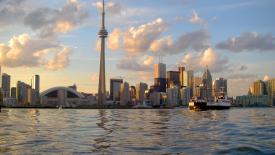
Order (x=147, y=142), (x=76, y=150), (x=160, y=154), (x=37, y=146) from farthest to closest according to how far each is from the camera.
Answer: (x=147, y=142) < (x=37, y=146) < (x=76, y=150) < (x=160, y=154)

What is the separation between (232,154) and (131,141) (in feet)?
39.5

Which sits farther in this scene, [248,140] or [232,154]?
[248,140]

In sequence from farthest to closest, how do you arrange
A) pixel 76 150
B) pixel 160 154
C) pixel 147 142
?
pixel 147 142 < pixel 76 150 < pixel 160 154

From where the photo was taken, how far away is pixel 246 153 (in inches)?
1246

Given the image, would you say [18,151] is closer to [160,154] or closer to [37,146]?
[37,146]

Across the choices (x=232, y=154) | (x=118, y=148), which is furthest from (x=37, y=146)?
(x=232, y=154)

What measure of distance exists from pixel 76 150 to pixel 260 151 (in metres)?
15.4

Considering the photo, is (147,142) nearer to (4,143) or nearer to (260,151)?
(260,151)

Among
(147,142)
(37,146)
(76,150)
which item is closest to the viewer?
(76,150)

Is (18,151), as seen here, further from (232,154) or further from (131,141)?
(232,154)

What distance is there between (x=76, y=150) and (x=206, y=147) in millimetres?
11520

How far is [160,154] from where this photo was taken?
102ft

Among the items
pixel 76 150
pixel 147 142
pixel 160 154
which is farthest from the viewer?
pixel 147 142

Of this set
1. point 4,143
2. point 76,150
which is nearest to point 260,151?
point 76,150
